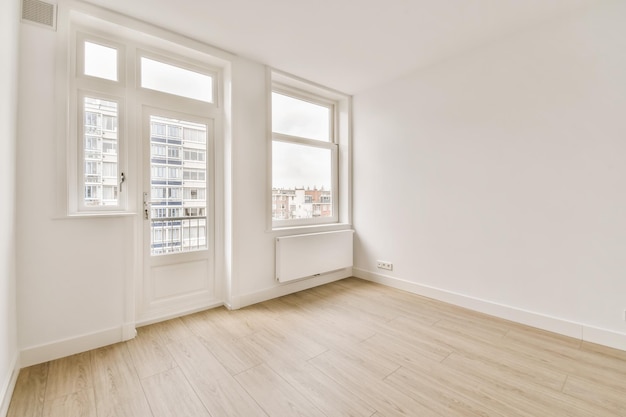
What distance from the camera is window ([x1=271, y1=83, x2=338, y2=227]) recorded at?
12.2ft

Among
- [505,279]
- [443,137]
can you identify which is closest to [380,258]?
[505,279]

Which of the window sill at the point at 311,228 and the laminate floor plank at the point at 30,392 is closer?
the laminate floor plank at the point at 30,392

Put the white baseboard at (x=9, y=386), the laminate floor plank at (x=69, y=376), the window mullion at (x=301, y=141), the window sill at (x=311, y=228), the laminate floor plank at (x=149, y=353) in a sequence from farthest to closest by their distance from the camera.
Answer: the window mullion at (x=301, y=141)
the window sill at (x=311, y=228)
the laminate floor plank at (x=149, y=353)
the laminate floor plank at (x=69, y=376)
the white baseboard at (x=9, y=386)

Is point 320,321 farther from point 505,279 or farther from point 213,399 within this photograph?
point 505,279

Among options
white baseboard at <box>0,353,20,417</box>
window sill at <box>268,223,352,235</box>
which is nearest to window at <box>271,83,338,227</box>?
window sill at <box>268,223,352,235</box>

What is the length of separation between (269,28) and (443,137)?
7.35 ft

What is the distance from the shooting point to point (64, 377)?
1903mm

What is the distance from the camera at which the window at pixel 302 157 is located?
12.2ft

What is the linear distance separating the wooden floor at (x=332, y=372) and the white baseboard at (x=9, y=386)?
0.13 ft

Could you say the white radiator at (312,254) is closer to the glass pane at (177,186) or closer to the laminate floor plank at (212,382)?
the glass pane at (177,186)

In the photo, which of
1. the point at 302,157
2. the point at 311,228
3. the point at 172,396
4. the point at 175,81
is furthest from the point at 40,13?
the point at 311,228

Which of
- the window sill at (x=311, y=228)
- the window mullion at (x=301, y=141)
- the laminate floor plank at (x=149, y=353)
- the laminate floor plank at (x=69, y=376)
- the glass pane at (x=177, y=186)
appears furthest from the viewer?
the window mullion at (x=301, y=141)

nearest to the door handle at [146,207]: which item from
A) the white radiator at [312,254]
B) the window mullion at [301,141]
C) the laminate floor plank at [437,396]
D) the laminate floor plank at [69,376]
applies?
the laminate floor plank at [69,376]

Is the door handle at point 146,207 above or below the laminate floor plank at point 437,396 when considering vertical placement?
above
